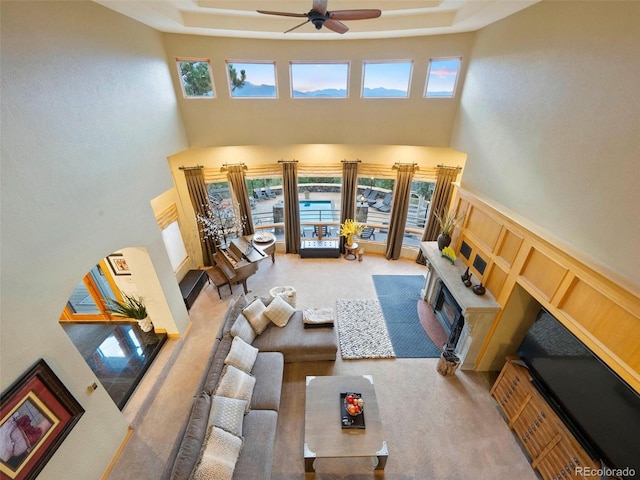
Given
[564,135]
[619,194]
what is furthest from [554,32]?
[619,194]

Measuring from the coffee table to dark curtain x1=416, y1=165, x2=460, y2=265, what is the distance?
4.42 meters

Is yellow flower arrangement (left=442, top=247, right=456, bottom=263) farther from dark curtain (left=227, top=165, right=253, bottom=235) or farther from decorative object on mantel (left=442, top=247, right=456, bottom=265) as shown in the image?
dark curtain (left=227, top=165, right=253, bottom=235)

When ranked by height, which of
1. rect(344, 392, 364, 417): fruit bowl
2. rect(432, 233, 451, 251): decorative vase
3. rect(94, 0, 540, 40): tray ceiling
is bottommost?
rect(344, 392, 364, 417): fruit bowl

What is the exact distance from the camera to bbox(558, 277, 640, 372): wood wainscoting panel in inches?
91.0

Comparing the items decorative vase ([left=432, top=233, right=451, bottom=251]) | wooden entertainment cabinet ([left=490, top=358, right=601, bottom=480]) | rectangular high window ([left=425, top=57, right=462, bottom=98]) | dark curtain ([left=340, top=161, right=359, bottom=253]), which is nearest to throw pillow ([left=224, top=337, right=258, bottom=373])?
wooden entertainment cabinet ([left=490, top=358, right=601, bottom=480])

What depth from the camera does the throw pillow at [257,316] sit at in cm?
454

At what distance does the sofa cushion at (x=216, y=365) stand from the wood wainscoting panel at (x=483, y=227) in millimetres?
4350

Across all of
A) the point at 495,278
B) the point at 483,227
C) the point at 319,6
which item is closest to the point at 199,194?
the point at 319,6

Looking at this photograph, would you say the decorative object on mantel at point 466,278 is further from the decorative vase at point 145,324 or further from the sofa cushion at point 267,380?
the decorative vase at point 145,324

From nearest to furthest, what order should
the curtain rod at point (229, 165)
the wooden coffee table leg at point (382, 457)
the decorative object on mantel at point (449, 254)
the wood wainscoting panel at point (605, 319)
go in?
the wood wainscoting panel at point (605, 319) < the wooden coffee table leg at point (382, 457) < the decorative object on mantel at point (449, 254) < the curtain rod at point (229, 165)

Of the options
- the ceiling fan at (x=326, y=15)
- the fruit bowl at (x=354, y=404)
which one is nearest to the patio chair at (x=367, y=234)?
the fruit bowl at (x=354, y=404)

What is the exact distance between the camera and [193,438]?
2.87 metres

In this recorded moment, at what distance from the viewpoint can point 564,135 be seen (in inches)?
119

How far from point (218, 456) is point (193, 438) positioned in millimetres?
335
